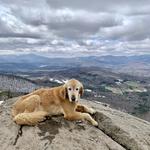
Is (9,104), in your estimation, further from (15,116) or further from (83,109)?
(83,109)

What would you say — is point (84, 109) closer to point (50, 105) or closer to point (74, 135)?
point (50, 105)

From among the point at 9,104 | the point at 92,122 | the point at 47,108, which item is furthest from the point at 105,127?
the point at 9,104

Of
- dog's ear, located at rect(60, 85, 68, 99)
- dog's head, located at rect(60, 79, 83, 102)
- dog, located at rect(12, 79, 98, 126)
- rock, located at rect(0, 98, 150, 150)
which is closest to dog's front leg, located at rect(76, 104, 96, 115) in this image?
rock, located at rect(0, 98, 150, 150)

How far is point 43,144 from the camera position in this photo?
13883 mm

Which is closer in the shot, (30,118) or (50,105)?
(30,118)

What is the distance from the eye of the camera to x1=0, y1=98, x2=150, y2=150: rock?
1408 centimetres

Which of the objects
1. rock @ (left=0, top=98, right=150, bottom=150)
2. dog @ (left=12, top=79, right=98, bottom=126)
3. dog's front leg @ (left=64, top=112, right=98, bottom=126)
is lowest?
rock @ (left=0, top=98, right=150, bottom=150)

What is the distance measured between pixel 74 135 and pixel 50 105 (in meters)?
1.90

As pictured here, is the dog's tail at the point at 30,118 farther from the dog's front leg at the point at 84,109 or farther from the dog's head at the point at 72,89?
the dog's front leg at the point at 84,109

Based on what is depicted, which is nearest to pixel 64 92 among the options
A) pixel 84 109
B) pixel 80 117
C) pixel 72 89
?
pixel 72 89

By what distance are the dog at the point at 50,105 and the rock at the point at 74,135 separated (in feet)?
1.09

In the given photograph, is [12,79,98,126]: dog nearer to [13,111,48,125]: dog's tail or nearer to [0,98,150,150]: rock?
[13,111,48,125]: dog's tail

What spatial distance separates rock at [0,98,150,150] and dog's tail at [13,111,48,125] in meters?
0.26

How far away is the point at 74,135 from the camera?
14758 mm
